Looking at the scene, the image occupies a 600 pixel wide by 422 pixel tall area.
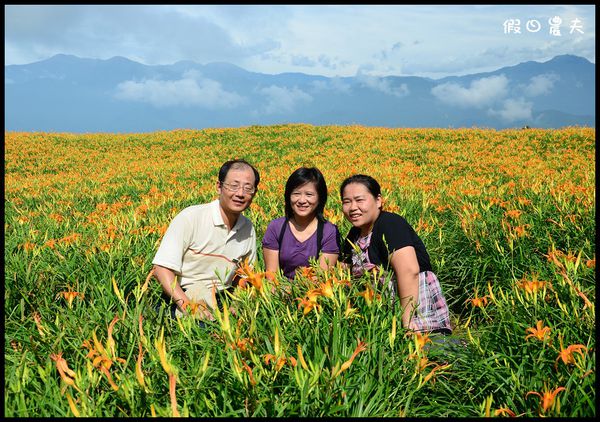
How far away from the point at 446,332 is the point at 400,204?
2492mm

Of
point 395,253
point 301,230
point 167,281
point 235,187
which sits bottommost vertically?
point 167,281

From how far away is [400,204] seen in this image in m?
4.90

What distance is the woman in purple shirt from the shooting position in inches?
114

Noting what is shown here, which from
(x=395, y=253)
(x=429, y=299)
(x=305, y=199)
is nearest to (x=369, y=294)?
(x=395, y=253)

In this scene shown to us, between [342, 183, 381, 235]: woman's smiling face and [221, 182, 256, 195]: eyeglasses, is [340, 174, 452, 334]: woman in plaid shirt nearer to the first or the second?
[342, 183, 381, 235]: woman's smiling face

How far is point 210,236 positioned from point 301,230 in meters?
0.67

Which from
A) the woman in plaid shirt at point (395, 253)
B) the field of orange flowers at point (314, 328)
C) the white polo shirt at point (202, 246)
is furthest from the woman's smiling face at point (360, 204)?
the white polo shirt at point (202, 246)

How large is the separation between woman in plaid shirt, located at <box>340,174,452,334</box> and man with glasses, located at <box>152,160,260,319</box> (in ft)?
2.31

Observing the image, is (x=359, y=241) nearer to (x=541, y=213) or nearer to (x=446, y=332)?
(x=446, y=332)

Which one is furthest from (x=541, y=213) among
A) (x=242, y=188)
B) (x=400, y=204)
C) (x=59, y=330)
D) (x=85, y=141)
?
(x=85, y=141)

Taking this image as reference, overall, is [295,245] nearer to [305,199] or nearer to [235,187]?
[305,199]

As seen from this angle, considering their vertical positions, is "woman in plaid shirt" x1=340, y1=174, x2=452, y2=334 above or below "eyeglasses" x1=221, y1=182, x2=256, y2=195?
below

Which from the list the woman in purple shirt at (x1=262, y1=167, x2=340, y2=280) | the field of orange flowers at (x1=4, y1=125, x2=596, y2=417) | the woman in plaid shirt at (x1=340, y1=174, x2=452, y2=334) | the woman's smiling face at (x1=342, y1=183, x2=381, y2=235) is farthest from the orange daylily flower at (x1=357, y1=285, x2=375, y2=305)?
the woman in purple shirt at (x1=262, y1=167, x2=340, y2=280)

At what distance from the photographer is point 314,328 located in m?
1.74
